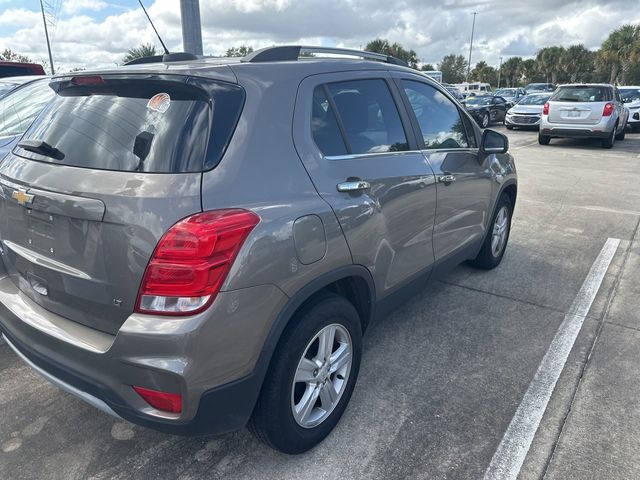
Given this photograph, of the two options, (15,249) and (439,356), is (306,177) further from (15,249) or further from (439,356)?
(439,356)

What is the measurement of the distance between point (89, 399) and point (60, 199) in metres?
0.83

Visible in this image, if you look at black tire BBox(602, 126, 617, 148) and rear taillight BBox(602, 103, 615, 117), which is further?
black tire BBox(602, 126, 617, 148)

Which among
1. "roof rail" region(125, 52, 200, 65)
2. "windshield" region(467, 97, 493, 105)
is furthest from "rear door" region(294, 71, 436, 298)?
"windshield" region(467, 97, 493, 105)

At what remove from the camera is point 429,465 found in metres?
2.39

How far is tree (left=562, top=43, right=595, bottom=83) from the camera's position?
65.9 meters

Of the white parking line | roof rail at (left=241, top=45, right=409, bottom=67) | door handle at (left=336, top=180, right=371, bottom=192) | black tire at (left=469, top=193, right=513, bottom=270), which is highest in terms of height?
roof rail at (left=241, top=45, right=409, bottom=67)

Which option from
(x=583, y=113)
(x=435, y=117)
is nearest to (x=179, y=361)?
(x=435, y=117)

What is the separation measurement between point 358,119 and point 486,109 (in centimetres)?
2054

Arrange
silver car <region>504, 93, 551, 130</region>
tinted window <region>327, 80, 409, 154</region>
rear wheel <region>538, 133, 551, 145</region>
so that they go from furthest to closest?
silver car <region>504, 93, 551, 130</region>
rear wheel <region>538, 133, 551, 145</region>
tinted window <region>327, 80, 409, 154</region>

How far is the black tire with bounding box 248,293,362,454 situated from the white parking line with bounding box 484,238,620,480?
2.89ft

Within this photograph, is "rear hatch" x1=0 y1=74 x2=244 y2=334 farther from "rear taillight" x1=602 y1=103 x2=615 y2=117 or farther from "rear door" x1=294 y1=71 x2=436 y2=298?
"rear taillight" x1=602 y1=103 x2=615 y2=117

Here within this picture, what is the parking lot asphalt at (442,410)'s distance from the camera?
2.38 meters

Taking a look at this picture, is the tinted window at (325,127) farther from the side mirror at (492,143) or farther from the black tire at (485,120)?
the black tire at (485,120)

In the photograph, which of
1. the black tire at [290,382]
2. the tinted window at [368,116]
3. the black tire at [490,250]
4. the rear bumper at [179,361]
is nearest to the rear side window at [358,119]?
the tinted window at [368,116]
